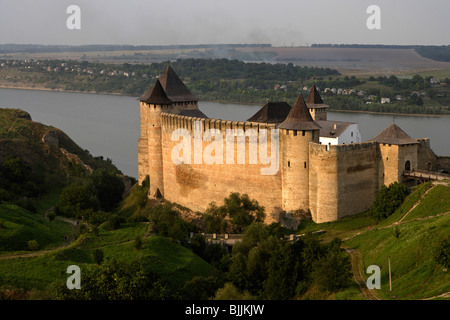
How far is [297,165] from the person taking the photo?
16.5 meters

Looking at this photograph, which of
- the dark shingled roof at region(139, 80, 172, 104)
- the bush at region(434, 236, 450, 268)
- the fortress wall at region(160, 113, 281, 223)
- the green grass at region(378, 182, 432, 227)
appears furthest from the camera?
the dark shingled roof at region(139, 80, 172, 104)

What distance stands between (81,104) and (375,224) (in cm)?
4524

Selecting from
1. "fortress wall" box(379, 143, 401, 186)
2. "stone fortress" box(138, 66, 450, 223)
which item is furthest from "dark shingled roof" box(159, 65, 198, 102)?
"fortress wall" box(379, 143, 401, 186)

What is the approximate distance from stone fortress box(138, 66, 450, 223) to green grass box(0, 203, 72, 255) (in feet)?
12.6

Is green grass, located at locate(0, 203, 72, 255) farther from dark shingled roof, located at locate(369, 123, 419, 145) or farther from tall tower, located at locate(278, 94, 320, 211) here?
dark shingled roof, located at locate(369, 123, 419, 145)

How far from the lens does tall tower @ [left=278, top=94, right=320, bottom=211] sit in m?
16.4

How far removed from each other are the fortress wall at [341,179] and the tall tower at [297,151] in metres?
0.22

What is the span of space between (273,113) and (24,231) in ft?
26.0

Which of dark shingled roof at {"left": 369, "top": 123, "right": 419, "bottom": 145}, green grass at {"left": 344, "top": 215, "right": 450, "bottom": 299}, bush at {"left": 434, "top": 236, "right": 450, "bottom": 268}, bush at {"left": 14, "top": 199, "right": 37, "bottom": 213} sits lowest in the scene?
bush at {"left": 14, "top": 199, "right": 37, "bottom": 213}

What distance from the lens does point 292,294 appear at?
1270cm
